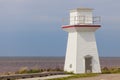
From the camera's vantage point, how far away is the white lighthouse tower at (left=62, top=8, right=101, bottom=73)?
36.7 metres

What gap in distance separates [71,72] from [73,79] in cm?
603

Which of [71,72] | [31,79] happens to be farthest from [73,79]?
[71,72]

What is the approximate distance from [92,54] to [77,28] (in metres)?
2.46

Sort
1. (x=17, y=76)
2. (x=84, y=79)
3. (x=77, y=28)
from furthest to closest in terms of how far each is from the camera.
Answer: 1. (x=77, y=28)
2. (x=17, y=76)
3. (x=84, y=79)

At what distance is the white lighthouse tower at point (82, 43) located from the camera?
120 feet

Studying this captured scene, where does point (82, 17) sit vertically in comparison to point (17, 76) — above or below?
above

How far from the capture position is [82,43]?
121 feet

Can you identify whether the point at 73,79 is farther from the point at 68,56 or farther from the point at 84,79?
the point at 68,56

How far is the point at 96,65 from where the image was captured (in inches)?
1474

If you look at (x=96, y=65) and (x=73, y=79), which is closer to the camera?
(x=73, y=79)

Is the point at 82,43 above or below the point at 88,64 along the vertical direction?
above

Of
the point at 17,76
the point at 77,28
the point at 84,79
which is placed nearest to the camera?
the point at 84,79

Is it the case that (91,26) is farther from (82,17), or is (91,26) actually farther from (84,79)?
(84,79)

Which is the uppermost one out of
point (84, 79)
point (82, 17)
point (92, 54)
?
point (82, 17)
